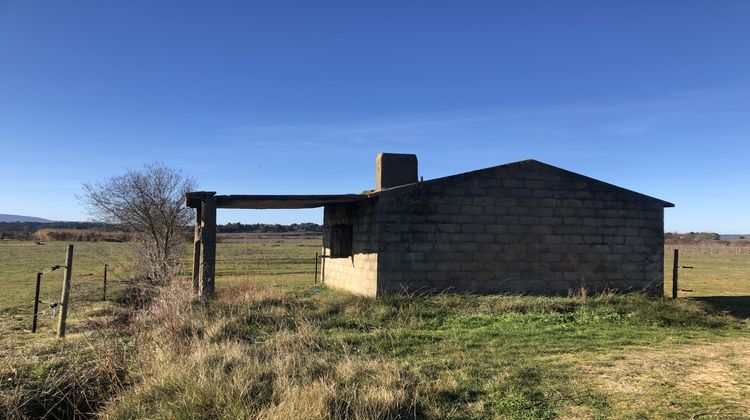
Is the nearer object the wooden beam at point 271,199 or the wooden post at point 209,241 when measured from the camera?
the wooden post at point 209,241

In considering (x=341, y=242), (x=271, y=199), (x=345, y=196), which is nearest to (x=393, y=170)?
(x=345, y=196)

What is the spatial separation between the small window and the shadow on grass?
9.39 m

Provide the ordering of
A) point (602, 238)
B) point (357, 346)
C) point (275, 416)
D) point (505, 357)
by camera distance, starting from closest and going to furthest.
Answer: point (275, 416)
point (505, 357)
point (357, 346)
point (602, 238)

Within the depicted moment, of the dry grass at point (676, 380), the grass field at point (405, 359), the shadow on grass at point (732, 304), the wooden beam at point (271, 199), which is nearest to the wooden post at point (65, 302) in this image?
the grass field at point (405, 359)

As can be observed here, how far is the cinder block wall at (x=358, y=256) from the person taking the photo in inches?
529

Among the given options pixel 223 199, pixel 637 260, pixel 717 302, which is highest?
pixel 223 199

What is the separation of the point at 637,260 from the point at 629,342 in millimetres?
6169

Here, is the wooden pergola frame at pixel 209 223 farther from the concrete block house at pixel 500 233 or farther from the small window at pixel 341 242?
the small window at pixel 341 242

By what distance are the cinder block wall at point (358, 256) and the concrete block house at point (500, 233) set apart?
0.16 ft

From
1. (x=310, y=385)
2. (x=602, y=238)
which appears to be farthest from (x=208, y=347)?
(x=602, y=238)

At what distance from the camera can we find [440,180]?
44.0 feet

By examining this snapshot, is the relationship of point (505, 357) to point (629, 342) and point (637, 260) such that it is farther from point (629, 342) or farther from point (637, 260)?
point (637, 260)

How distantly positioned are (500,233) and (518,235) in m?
0.48

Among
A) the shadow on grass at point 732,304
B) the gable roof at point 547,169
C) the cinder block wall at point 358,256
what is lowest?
the shadow on grass at point 732,304
